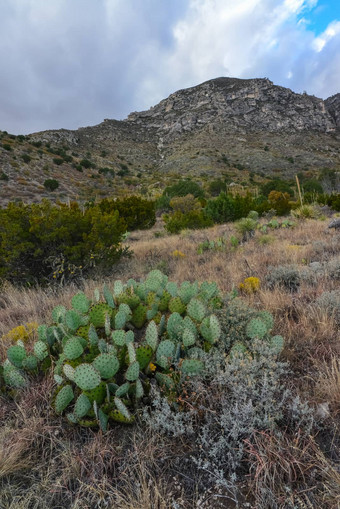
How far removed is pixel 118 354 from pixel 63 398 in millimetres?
432

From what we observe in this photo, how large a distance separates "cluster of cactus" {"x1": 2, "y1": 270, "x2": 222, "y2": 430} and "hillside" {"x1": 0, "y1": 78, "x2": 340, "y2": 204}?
2016cm

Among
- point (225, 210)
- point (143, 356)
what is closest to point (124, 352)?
point (143, 356)

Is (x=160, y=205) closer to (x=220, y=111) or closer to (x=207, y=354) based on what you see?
(x=207, y=354)

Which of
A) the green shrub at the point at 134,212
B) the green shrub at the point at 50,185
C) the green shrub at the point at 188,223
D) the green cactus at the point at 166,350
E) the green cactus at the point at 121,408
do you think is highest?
the green shrub at the point at 50,185

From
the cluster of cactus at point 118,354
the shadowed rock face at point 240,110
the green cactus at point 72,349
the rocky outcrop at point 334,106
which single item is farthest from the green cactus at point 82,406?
the rocky outcrop at point 334,106

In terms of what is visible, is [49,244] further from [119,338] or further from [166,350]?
[166,350]

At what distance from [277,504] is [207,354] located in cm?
81

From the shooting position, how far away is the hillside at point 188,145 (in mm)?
27719

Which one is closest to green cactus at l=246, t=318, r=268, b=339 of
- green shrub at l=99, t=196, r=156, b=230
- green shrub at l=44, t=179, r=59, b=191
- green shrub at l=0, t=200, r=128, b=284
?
green shrub at l=0, t=200, r=128, b=284

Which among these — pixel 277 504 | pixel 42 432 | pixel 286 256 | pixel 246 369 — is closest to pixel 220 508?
pixel 277 504

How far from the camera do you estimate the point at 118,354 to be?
6.17 ft

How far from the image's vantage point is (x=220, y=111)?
63625mm

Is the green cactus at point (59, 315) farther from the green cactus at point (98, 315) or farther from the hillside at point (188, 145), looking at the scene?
the hillside at point (188, 145)

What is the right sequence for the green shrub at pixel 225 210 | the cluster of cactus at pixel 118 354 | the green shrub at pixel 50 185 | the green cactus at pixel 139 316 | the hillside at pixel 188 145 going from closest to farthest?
the cluster of cactus at pixel 118 354
the green cactus at pixel 139 316
the green shrub at pixel 225 210
the green shrub at pixel 50 185
the hillside at pixel 188 145
